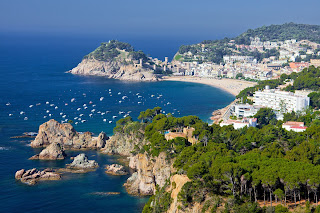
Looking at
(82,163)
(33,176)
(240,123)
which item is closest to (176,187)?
(33,176)

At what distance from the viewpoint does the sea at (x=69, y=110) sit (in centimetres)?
3291

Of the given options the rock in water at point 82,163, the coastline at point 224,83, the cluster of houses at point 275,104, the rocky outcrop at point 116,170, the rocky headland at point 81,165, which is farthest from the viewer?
the coastline at point 224,83

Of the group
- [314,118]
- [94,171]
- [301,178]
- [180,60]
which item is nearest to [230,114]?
[314,118]

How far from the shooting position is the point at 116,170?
38.1 meters

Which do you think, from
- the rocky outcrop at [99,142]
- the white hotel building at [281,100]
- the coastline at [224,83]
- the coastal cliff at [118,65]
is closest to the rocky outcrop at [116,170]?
the rocky outcrop at [99,142]

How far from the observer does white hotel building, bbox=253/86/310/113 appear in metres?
51.4

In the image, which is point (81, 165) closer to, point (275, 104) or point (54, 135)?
point (54, 135)

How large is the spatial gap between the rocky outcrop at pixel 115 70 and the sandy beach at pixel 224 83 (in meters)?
4.31

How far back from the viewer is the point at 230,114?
53938 mm

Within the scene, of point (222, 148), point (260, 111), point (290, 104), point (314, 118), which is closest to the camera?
point (222, 148)

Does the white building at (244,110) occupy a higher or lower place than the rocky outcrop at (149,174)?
higher

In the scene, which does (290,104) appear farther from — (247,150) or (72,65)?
(72,65)

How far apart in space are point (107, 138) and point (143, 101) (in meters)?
22.9

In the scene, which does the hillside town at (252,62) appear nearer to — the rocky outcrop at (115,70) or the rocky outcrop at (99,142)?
the rocky outcrop at (115,70)
